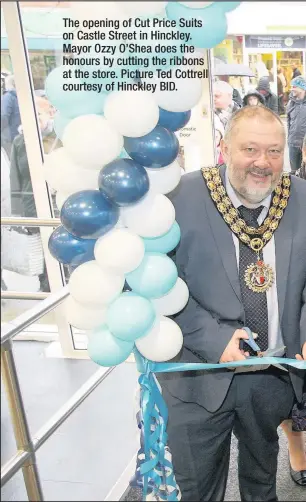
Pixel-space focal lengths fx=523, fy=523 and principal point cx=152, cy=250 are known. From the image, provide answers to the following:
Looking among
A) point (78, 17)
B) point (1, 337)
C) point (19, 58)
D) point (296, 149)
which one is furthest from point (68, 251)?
point (296, 149)

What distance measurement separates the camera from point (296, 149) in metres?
3.48

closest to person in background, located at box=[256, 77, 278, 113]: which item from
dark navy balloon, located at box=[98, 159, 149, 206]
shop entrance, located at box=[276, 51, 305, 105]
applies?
shop entrance, located at box=[276, 51, 305, 105]

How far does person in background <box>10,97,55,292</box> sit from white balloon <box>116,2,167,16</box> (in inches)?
58.3

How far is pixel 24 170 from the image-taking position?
292 cm

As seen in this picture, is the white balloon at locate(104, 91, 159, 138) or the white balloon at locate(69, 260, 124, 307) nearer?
the white balloon at locate(104, 91, 159, 138)

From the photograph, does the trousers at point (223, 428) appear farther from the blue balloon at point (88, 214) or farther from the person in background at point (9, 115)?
the person in background at point (9, 115)

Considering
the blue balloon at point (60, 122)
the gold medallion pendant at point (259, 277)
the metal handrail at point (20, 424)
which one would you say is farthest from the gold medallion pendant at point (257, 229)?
the metal handrail at point (20, 424)

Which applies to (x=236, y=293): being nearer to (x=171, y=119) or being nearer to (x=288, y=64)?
(x=171, y=119)

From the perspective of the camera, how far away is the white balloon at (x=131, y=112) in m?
1.27

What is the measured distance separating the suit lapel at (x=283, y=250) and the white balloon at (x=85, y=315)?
20.7 inches

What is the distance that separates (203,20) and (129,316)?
2.53 ft

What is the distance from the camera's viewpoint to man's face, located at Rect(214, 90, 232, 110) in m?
4.14

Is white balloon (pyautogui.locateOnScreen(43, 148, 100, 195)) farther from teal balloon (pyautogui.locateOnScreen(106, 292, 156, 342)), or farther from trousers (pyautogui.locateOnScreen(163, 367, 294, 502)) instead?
trousers (pyautogui.locateOnScreen(163, 367, 294, 502))

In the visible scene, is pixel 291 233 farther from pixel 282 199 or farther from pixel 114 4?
pixel 114 4
